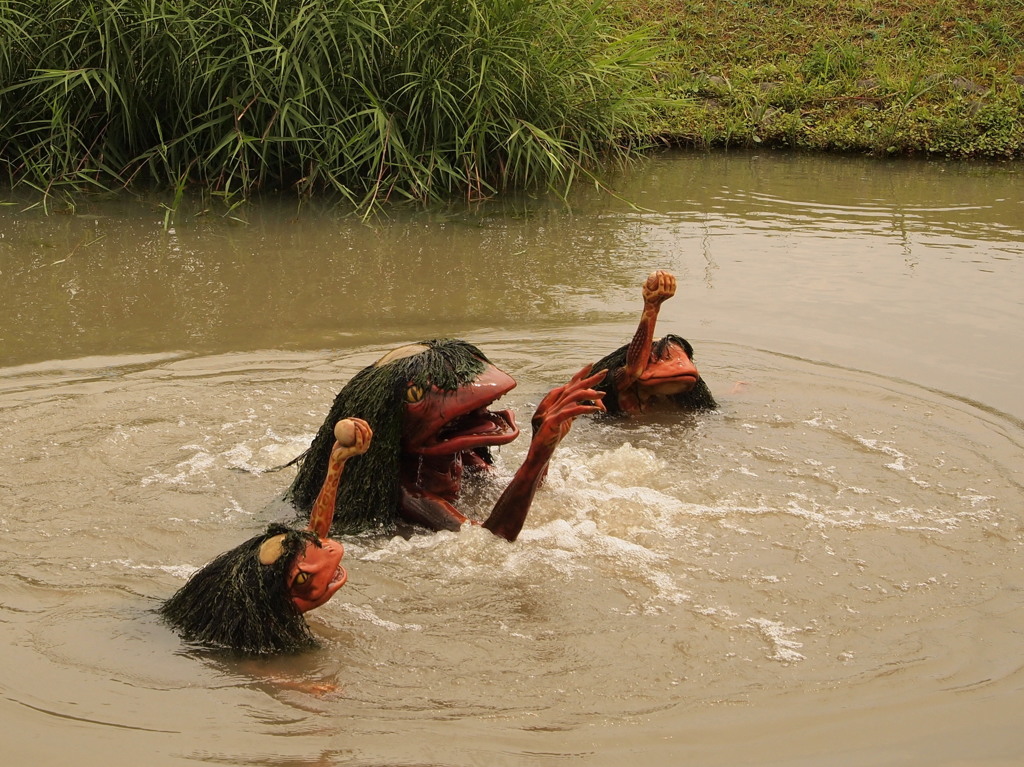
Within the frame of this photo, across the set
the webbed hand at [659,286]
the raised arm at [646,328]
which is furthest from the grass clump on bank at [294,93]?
the webbed hand at [659,286]

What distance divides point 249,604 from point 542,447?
3.23ft

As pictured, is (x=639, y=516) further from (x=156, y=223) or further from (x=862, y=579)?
(x=156, y=223)

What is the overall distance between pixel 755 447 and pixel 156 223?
15.6 feet

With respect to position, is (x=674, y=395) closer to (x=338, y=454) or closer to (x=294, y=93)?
(x=338, y=454)

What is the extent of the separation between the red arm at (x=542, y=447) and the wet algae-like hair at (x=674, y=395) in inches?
51.4

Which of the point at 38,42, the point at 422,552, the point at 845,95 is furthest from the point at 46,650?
the point at 845,95

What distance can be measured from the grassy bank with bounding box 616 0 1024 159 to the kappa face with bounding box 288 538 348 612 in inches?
289

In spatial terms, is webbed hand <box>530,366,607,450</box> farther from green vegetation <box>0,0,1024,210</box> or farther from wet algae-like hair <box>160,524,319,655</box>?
green vegetation <box>0,0,1024,210</box>

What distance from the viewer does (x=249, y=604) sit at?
339 cm

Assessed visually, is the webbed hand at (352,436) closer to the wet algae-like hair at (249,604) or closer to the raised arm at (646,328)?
the wet algae-like hair at (249,604)

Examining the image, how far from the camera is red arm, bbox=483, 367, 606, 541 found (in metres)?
3.76

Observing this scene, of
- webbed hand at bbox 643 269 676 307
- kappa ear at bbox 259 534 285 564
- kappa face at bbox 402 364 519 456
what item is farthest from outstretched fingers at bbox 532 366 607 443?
webbed hand at bbox 643 269 676 307

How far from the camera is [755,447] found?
5195 millimetres

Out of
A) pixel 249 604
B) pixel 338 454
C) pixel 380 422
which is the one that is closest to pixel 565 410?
pixel 380 422
